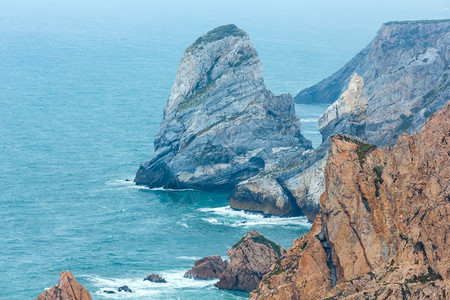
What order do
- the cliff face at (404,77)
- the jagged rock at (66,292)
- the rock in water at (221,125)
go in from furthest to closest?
the cliff face at (404,77) < the rock in water at (221,125) < the jagged rock at (66,292)

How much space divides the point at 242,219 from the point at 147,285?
27.4 metres

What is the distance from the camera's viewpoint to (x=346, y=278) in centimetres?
7819

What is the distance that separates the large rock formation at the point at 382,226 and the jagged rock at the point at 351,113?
6183cm

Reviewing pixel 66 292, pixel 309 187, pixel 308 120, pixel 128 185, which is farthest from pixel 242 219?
pixel 66 292

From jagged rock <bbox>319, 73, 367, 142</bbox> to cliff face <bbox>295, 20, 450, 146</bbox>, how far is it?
0.59 meters

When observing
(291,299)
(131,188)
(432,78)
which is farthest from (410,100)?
(291,299)

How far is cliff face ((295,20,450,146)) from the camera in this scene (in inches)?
6407

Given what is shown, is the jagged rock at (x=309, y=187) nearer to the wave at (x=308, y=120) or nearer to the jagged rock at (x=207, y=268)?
the jagged rock at (x=207, y=268)

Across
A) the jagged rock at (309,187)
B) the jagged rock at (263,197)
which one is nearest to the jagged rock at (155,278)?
the jagged rock at (309,187)

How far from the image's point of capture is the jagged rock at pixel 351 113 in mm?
146750

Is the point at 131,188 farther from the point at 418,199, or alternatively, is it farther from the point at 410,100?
the point at 418,199

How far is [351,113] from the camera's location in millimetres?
147250

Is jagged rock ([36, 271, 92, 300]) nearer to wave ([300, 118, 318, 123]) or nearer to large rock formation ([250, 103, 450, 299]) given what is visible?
large rock formation ([250, 103, 450, 299])

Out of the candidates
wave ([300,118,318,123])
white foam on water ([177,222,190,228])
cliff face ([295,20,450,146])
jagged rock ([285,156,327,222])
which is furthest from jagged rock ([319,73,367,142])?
wave ([300,118,318,123])
